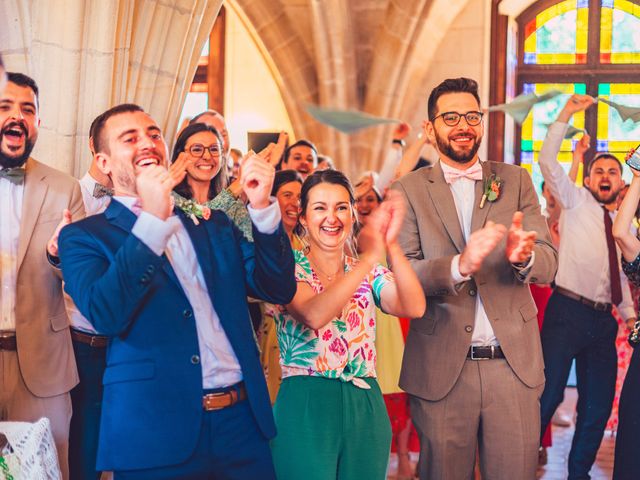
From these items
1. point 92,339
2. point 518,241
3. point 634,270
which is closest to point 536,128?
point 634,270

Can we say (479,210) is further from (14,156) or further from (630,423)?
(14,156)

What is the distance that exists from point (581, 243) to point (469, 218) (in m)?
2.55

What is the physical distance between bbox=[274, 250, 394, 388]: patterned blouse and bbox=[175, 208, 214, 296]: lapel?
625 mm

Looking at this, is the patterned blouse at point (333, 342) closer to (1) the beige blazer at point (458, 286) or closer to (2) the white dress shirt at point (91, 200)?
(1) the beige blazer at point (458, 286)

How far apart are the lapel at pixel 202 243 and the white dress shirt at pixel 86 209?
1.17 m

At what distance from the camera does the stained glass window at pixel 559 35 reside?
12.2 m

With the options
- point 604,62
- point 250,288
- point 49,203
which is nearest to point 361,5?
point 604,62

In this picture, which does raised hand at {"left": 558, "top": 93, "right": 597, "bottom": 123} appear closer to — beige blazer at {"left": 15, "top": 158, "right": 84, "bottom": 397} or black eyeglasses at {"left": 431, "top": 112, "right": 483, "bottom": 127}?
black eyeglasses at {"left": 431, "top": 112, "right": 483, "bottom": 127}

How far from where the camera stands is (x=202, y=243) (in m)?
2.89

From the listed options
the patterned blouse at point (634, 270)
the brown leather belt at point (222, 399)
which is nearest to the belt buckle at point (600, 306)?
the patterned blouse at point (634, 270)

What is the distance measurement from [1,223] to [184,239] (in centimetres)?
115

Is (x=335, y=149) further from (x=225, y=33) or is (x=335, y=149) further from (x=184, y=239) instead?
(x=184, y=239)

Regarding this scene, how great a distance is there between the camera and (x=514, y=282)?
3715mm

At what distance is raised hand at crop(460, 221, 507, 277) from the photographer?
3260 mm
